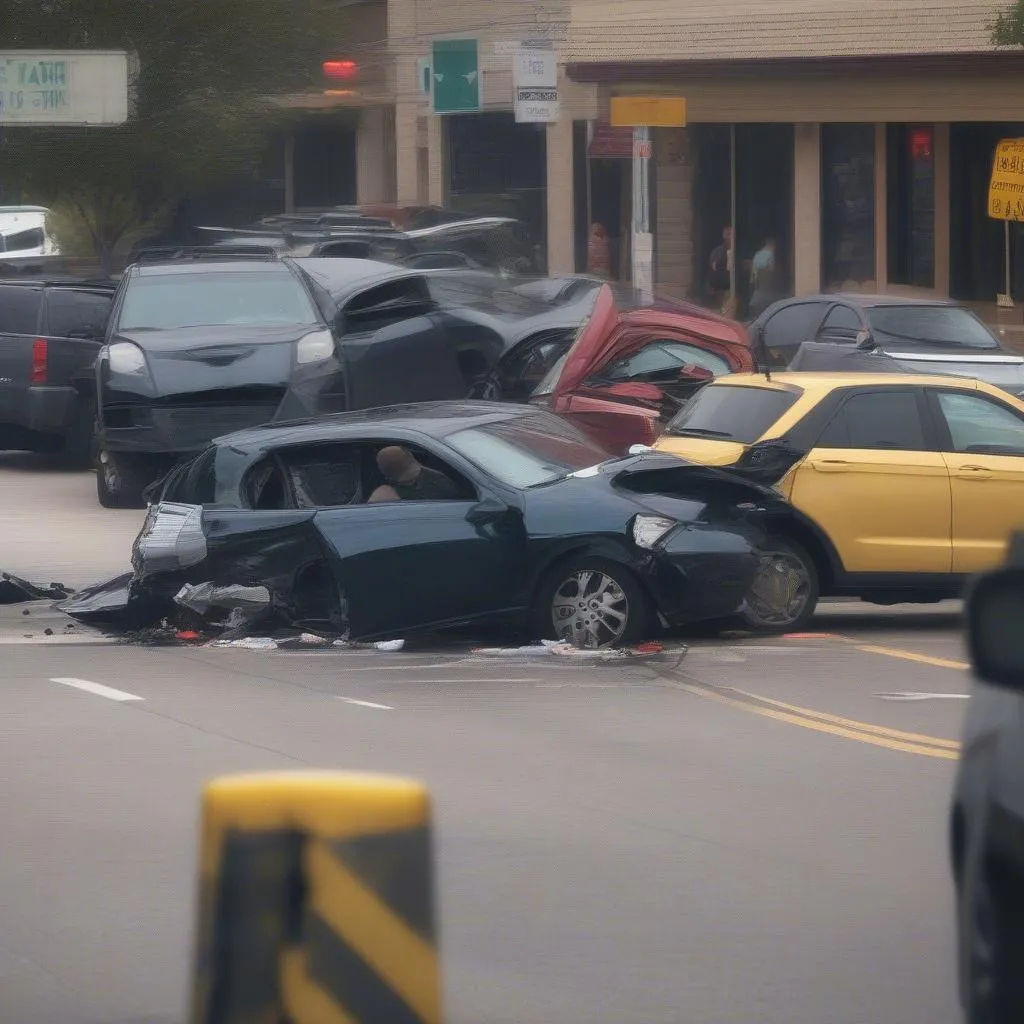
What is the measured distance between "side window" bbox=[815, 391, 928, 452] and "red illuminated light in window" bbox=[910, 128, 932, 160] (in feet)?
71.1

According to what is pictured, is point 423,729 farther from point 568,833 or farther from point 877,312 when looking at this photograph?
point 877,312

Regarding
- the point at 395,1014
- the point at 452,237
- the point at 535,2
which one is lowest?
the point at 395,1014

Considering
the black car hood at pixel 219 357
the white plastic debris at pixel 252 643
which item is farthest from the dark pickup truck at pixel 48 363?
the white plastic debris at pixel 252 643

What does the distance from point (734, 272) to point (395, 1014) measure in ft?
115

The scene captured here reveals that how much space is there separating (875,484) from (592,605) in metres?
2.00

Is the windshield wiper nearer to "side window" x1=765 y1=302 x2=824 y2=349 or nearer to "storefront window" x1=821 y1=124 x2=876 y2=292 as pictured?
"side window" x1=765 y1=302 x2=824 y2=349

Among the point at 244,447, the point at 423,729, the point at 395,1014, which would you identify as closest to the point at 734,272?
the point at 244,447

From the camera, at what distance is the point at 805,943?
6371 millimetres

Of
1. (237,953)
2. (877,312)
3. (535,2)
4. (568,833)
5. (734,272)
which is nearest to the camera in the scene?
(237,953)

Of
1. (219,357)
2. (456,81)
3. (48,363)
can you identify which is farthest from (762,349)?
(456,81)

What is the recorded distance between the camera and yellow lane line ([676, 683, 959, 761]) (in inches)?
369

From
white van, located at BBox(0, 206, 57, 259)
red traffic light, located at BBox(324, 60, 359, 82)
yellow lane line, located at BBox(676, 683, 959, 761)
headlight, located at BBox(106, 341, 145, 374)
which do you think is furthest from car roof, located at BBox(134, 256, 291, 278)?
white van, located at BBox(0, 206, 57, 259)

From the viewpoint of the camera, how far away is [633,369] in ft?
55.5

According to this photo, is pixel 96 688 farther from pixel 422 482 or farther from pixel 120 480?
pixel 120 480
